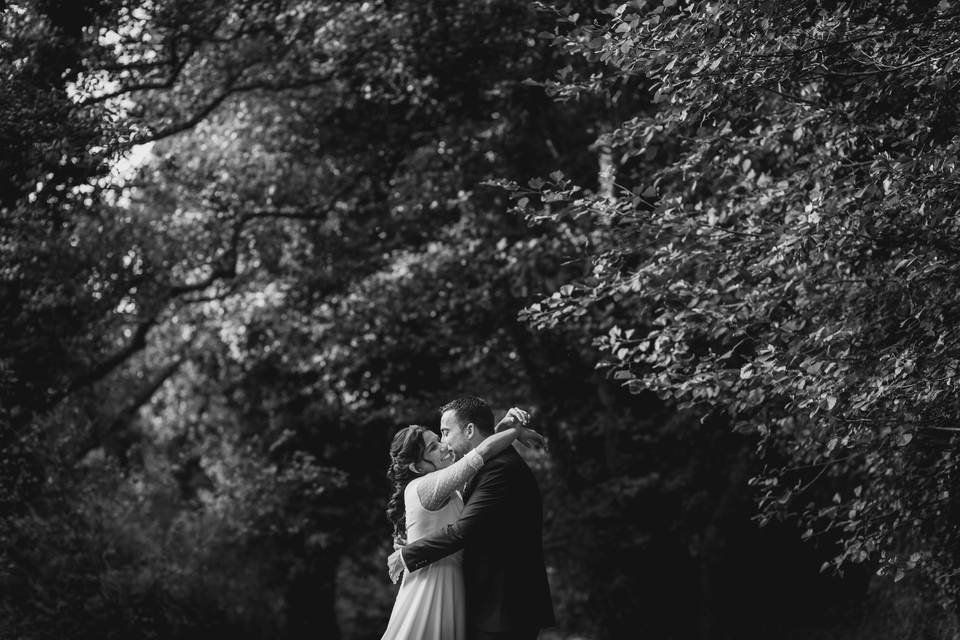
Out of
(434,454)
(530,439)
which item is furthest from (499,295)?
(530,439)

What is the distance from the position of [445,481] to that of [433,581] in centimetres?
56

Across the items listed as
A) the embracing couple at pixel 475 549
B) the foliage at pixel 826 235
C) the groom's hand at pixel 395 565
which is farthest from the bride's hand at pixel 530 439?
the foliage at pixel 826 235

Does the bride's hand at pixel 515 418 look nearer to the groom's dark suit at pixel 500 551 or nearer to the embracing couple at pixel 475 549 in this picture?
the embracing couple at pixel 475 549

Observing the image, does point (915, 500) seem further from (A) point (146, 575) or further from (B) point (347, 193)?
(B) point (347, 193)

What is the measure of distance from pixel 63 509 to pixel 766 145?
380 inches

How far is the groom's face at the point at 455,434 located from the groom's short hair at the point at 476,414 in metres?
0.03

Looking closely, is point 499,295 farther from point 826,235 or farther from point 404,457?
point 404,457

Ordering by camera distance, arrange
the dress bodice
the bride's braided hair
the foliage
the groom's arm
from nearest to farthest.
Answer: the groom's arm → the dress bodice → the bride's braided hair → the foliage

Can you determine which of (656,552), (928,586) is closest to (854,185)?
(928,586)

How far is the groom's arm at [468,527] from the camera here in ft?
17.9

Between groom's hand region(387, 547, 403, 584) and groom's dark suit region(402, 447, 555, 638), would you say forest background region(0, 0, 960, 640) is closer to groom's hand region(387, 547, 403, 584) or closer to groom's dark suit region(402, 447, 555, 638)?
groom's dark suit region(402, 447, 555, 638)

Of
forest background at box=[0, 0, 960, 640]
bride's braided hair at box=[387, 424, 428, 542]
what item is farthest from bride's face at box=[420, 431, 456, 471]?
forest background at box=[0, 0, 960, 640]

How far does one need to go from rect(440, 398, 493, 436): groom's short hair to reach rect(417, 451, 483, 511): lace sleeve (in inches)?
10.1

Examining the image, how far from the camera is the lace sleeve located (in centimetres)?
557
